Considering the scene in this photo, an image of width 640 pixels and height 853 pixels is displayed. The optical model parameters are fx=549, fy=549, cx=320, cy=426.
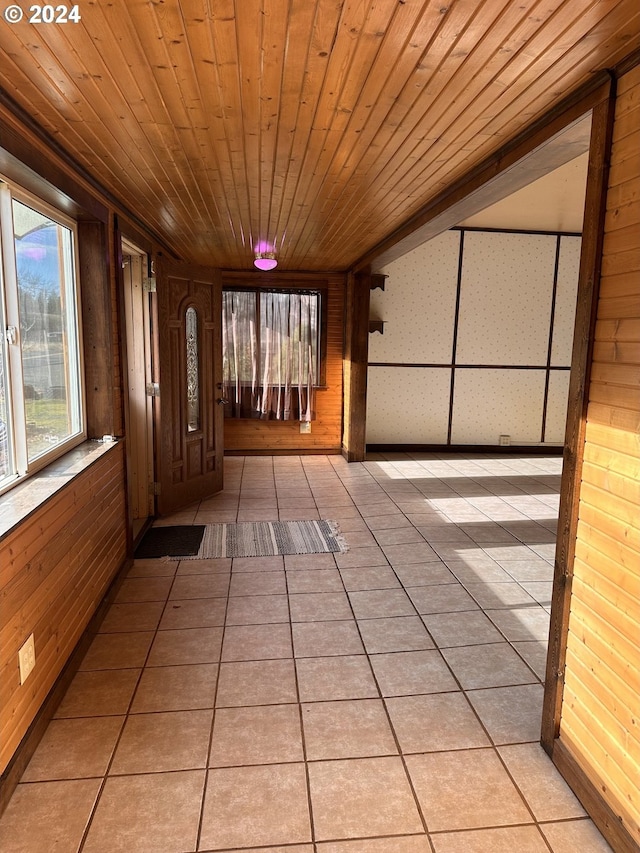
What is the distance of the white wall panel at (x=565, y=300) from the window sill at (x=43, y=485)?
20.5ft

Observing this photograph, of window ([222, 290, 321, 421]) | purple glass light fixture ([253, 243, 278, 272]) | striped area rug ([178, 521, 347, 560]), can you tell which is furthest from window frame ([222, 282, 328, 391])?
striped area rug ([178, 521, 347, 560])

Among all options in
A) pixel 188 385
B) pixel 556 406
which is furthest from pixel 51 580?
pixel 556 406

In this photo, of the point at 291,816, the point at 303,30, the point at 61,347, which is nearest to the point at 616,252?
the point at 303,30

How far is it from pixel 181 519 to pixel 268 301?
3.31m

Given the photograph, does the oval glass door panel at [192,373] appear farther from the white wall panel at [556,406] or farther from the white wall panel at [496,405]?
the white wall panel at [556,406]

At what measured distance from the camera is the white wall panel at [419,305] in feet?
23.3

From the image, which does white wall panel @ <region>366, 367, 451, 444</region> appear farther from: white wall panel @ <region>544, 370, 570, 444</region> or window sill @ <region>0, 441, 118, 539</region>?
window sill @ <region>0, 441, 118, 539</region>

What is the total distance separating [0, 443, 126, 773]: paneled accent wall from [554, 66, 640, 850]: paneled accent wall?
1.93 meters

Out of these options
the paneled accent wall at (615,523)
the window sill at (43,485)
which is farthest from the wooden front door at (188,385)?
the paneled accent wall at (615,523)

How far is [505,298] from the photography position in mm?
7262

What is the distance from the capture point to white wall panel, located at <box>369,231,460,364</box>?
7105 mm

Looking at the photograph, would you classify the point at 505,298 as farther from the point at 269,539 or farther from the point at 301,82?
the point at 301,82

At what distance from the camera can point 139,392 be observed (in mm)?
4395

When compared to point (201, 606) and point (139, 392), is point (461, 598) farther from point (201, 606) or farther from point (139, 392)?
point (139, 392)
